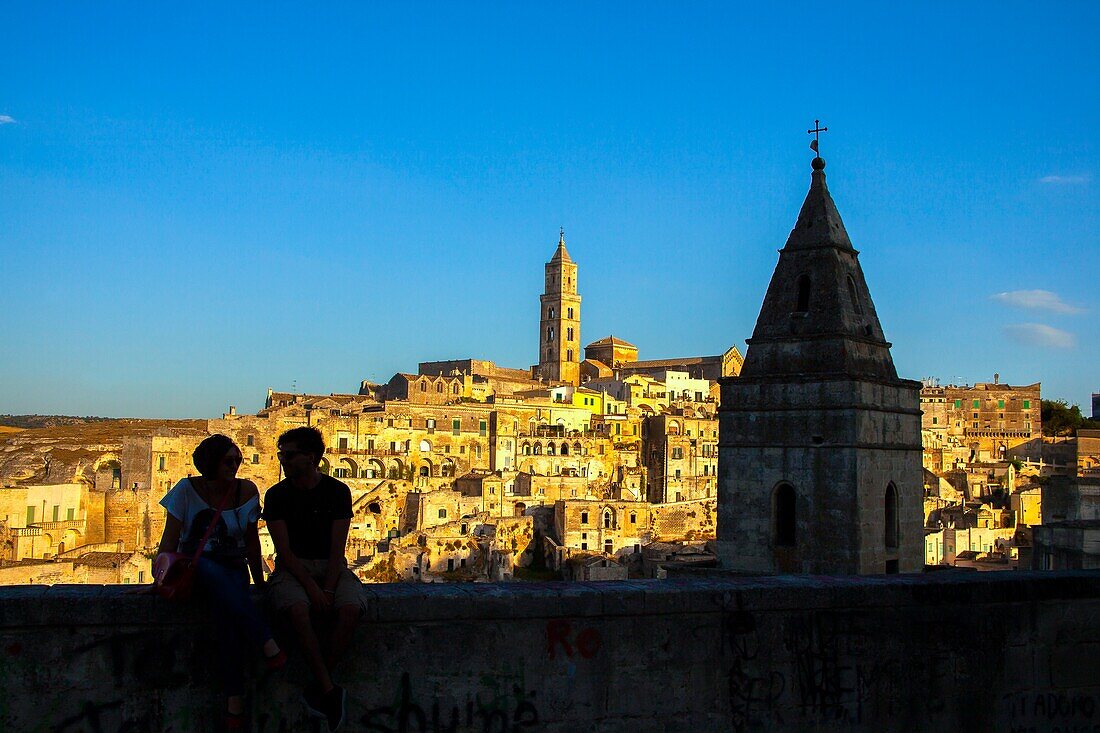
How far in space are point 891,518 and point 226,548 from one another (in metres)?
13.9

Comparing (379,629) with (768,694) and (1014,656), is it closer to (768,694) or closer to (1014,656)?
(768,694)

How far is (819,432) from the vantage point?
17078 mm

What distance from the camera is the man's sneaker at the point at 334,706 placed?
610 cm

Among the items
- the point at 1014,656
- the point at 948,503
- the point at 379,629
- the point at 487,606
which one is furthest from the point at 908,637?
the point at 948,503

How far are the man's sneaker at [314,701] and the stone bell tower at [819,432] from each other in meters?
12.1

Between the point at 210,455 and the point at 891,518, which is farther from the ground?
the point at 210,455

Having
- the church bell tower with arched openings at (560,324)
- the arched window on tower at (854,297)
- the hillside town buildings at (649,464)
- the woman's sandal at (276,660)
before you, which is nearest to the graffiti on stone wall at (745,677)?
the woman's sandal at (276,660)

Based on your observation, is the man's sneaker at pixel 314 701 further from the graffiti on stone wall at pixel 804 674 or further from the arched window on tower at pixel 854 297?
the arched window on tower at pixel 854 297

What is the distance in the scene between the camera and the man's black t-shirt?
20.3 ft

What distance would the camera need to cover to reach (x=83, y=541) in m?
57.9

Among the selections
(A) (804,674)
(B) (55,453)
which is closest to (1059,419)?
(B) (55,453)

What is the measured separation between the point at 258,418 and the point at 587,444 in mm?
25781

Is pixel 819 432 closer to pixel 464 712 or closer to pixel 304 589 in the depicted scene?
pixel 464 712

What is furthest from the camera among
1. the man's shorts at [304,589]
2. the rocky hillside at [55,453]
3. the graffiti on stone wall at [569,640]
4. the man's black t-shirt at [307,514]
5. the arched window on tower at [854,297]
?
the rocky hillside at [55,453]
